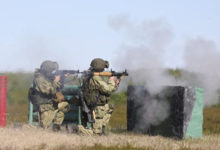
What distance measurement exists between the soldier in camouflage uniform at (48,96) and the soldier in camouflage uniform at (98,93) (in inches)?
39.3

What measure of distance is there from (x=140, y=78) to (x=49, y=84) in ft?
7.72

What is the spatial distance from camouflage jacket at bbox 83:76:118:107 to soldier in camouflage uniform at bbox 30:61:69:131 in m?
1.07

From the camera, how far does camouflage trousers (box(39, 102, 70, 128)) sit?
11.8 m

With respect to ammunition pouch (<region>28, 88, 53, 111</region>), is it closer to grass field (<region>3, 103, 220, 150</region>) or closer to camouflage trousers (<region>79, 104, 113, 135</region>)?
grass field (<region>3, 103, 220, 150</region>)

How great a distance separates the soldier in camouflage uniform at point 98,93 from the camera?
1086 centimetres

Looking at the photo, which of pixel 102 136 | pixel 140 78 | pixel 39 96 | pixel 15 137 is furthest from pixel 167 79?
pixel 15 137

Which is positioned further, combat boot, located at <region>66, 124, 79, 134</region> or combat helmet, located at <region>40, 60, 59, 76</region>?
combat helmet, located at <region>40, 60, 59, 76</region>

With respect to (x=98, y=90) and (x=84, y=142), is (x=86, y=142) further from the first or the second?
(x=98, y=90)

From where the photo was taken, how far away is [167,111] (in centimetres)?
1115

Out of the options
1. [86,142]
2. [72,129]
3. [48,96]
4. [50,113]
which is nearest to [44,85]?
[48,96]

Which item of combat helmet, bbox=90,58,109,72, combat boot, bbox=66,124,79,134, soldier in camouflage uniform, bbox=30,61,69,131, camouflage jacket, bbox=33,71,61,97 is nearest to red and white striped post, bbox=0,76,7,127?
soldier in camouflage uniform, bbox=30,61,69,131

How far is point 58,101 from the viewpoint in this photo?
1183cm

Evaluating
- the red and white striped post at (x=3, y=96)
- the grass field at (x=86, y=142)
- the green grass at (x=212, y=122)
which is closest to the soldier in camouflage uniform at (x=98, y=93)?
the grass field at (x=86, y=142)

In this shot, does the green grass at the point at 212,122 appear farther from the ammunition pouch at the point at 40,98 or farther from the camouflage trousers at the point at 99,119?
the ammunition pouch at the point at 40,98
